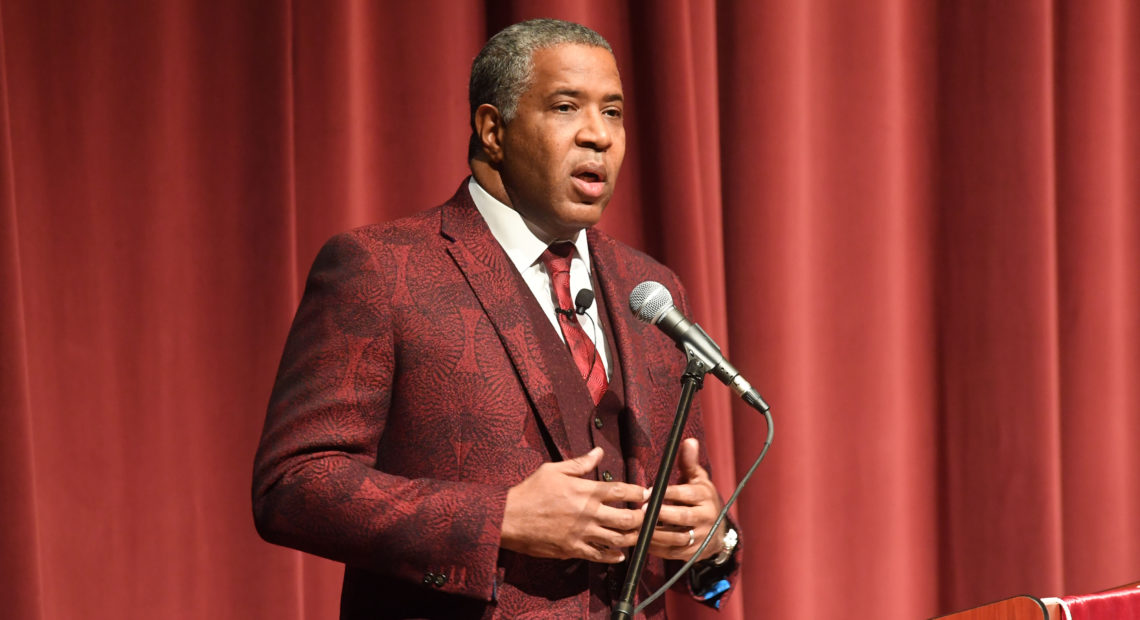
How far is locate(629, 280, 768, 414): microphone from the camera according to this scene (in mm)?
1305

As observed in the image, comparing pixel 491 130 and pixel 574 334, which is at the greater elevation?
pixel 491 130

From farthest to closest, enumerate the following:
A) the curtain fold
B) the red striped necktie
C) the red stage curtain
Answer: the red stage curtain → the curtain fold → the red striped necktie

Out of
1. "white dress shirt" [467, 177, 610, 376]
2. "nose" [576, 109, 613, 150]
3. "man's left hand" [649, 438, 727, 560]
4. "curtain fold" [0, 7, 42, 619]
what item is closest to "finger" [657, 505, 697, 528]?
"man's left hand" [649, 438, 727, 560]

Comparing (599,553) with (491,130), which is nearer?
(599,553)

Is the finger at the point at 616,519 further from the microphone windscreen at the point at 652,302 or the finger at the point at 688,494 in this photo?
the microphone windscreen at the point at 652,302

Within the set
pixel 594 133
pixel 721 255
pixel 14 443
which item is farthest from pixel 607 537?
pixel 721 255

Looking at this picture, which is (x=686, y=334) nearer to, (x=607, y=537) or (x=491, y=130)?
(x=607, y=537)

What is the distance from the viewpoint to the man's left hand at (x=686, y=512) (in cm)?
145

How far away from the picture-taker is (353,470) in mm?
Result: 1389

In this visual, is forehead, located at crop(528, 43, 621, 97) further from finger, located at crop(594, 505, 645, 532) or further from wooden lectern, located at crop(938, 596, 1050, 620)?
wooden lectern, located at crop(938, 596, 1050, 620)

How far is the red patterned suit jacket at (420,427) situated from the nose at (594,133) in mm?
180

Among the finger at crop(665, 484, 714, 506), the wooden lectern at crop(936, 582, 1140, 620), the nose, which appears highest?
the nose

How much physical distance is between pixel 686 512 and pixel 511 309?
0.33 metres


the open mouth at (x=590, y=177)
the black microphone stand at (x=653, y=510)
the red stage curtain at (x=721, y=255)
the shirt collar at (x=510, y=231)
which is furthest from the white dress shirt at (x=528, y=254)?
the red stage curtain at (x=721, y=255)
